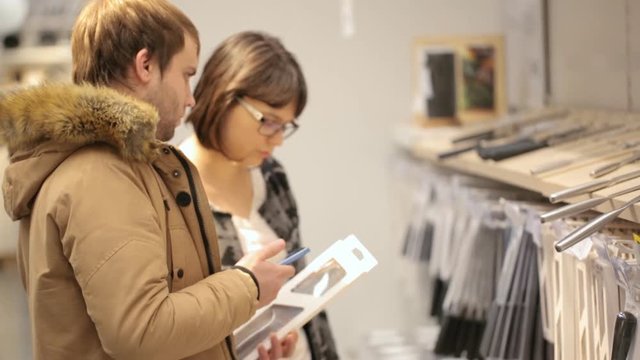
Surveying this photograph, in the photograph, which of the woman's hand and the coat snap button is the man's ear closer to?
→ the coat snap button


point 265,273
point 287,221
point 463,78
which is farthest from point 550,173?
point 463,78

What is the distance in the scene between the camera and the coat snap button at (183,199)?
3.92 feet

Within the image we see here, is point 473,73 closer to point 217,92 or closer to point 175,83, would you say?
point 217,92

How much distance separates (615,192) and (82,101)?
88cm

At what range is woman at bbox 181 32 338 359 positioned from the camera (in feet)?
5.58

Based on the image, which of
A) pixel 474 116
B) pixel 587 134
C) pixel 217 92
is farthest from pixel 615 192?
pixel 474 116

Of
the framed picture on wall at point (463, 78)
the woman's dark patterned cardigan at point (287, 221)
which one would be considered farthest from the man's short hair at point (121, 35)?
the framed picture on wall at point (463, 78)

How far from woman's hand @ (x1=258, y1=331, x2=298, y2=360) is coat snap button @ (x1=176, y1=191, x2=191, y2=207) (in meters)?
0.40

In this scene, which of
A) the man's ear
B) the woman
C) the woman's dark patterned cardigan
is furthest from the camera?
the woman's dark patterned cardigan

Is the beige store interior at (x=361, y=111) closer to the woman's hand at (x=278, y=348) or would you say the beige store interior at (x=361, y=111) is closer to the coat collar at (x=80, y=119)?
the woman's hand at (x=278, y=348)

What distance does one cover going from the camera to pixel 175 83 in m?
1.21

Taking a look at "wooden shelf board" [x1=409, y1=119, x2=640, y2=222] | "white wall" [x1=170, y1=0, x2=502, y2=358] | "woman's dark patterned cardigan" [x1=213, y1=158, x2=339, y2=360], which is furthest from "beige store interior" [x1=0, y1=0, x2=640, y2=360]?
"woman's dark patterned cardigan" [x1=213, y1=158, x2=339, y2=360]

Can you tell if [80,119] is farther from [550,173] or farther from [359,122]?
[359,122]

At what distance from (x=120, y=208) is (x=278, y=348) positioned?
55 centimetres
